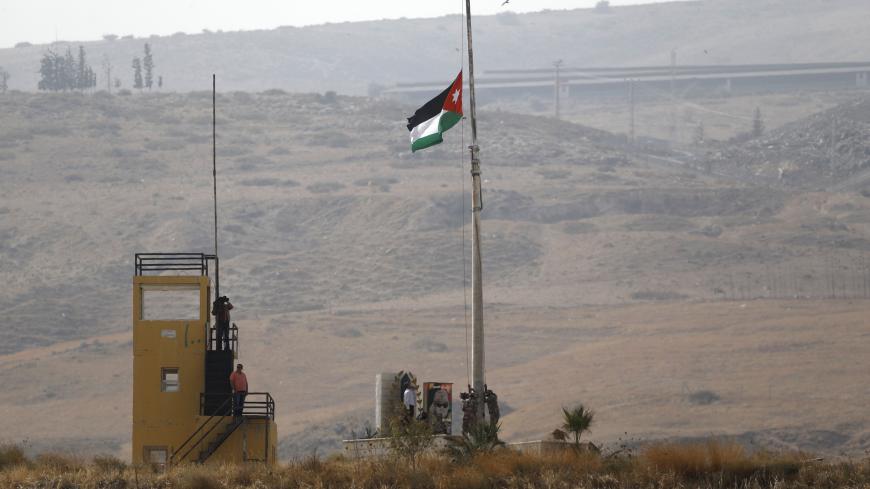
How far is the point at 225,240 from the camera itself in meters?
120

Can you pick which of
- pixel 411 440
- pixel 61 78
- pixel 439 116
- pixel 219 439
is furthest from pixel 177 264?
pixel 61 78

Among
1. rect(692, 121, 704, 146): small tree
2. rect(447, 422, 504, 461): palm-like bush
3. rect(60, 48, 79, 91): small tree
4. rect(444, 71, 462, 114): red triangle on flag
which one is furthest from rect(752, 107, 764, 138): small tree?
rect(447, 422, 504, 461): palm-like bush

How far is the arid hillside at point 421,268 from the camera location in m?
75.4

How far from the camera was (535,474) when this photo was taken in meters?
22.0

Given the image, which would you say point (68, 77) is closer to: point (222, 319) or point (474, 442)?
point (222, 319)

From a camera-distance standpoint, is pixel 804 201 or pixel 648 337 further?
A: pixel 804 201

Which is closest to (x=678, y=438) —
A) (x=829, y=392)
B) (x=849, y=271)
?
(x=829, y=392)

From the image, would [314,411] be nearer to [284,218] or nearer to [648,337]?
[648,337]

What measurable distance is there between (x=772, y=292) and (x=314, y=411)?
3960cm

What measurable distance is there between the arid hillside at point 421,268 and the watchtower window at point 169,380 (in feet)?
129

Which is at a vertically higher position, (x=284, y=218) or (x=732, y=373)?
(x=284, y=218)

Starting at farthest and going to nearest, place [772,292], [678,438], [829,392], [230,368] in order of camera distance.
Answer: [772,292] < [829,392] < [678,438] < [230,368]

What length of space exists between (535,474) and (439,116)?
7.45 m

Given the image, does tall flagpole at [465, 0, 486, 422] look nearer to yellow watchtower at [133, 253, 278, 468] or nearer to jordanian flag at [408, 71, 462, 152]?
jordanian flag at [408, 71, 462, 152]
